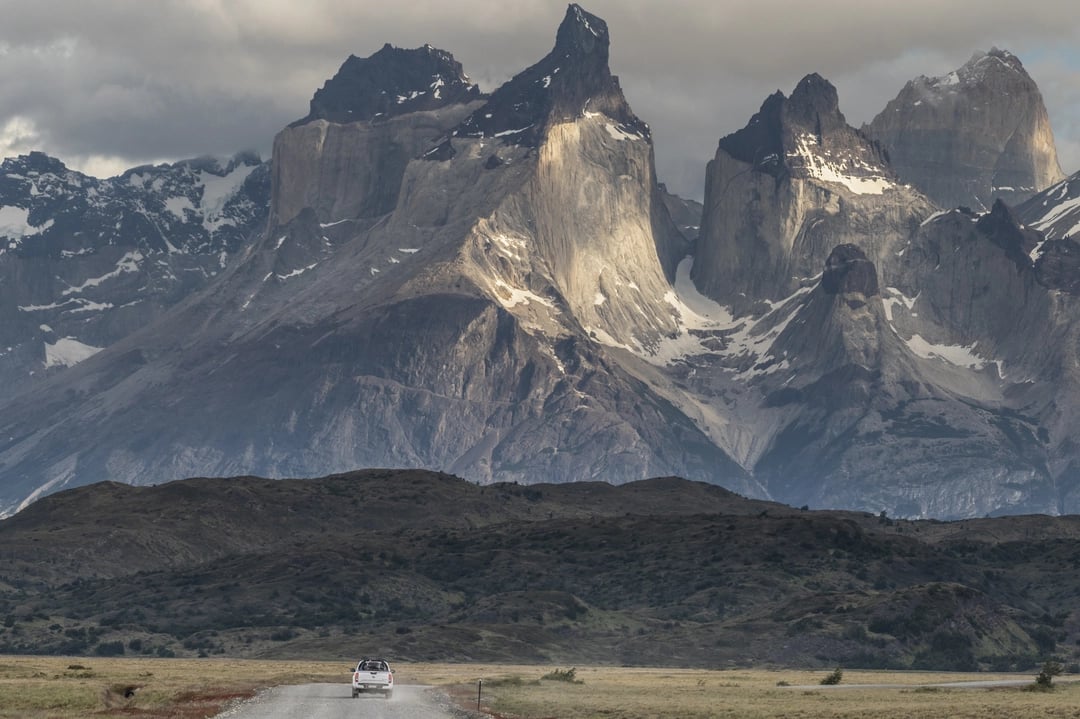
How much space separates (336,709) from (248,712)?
6089 millimetres

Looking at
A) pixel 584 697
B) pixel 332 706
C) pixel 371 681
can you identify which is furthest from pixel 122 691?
pixel 584 697

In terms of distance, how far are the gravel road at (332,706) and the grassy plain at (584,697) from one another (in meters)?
2.45

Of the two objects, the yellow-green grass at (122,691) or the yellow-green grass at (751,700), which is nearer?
the yellow-green grass at (122,691)

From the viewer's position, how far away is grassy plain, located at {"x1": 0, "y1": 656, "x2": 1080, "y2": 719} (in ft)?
436

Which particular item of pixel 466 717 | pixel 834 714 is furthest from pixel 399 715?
pixel 834 714

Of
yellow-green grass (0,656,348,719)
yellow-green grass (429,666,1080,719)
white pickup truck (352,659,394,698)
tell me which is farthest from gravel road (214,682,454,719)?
yellow-green grass (429,666,1080,719)

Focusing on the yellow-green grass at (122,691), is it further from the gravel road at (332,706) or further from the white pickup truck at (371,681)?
the white pickup truck at (371,681)

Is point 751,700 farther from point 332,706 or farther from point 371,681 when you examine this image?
point 332,706

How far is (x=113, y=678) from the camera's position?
181m

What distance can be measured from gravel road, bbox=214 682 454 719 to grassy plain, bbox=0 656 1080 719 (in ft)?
8.04

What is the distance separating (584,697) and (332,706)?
28115mm

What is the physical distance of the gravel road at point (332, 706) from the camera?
128 m

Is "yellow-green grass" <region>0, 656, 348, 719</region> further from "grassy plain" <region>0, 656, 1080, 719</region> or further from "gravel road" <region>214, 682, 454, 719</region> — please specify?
"gravel road" <region>214, 682, 454, 719</region>

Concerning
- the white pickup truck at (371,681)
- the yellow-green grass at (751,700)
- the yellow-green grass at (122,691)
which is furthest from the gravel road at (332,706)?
the yellow-green grass at (751,700)
